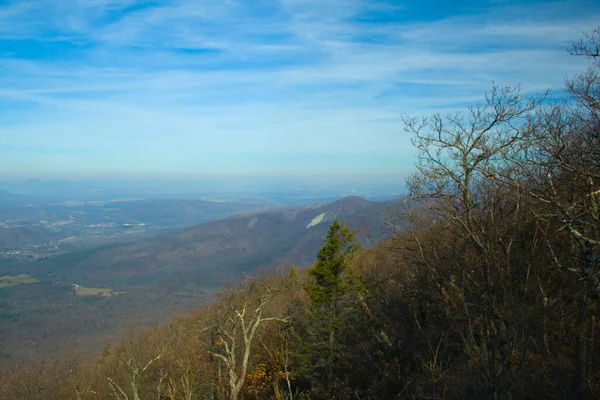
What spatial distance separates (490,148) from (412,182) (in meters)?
2.97

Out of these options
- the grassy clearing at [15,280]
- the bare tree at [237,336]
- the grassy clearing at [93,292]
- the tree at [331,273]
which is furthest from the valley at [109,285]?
the tree at [331,273]

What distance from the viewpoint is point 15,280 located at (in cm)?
14675

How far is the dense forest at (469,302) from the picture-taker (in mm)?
9383

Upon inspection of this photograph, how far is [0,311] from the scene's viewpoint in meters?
112


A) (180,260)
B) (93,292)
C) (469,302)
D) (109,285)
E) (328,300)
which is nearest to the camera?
(469,302)

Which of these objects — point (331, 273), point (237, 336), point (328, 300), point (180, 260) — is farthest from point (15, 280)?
point (331, 273)

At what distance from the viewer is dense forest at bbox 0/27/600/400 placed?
938cm

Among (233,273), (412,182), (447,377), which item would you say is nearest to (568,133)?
(412,182)

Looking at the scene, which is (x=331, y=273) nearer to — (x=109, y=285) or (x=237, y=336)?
(x=237, y=336)

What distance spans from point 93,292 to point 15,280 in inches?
1531

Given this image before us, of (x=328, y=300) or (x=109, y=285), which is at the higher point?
(x=328, y=300)

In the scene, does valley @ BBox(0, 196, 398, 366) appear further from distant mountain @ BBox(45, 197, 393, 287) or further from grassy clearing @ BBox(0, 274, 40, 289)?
grassy clearing @ BBox(0, 274, 40, 289)

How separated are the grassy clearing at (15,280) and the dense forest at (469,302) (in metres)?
147

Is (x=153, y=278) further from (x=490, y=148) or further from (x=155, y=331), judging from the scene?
(x=490, y=148)
